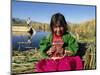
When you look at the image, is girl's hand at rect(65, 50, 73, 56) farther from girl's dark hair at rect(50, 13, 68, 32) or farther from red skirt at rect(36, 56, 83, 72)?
girl's dark hair at rect(50, 13, 68, 32)

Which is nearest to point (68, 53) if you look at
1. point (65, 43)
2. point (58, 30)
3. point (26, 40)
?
point (65, 43)

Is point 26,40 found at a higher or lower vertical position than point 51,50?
higher

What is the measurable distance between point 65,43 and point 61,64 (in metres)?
0.24

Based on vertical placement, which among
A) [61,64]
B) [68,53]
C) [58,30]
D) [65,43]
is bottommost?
[61,64]

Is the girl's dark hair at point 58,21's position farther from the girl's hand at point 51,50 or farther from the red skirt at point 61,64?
the red skirt at point 61,64

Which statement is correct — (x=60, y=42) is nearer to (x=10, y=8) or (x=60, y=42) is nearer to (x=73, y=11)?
(x=73, y=11)

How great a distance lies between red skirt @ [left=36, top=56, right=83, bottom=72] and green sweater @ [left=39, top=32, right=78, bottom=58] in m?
0.07

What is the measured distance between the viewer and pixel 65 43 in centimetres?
268

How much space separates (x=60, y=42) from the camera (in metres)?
2.65

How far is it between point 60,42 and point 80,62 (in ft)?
1.09

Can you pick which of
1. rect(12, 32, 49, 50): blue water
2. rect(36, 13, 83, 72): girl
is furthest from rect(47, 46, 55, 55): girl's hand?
rect(12, 32, 49, 50): blue water

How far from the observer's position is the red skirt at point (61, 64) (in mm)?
2557

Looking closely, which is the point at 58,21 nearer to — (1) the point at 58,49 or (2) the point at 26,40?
(1) the point at 58,49

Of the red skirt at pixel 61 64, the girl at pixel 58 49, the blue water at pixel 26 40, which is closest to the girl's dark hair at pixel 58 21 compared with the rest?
the girl at pixel 58 49
